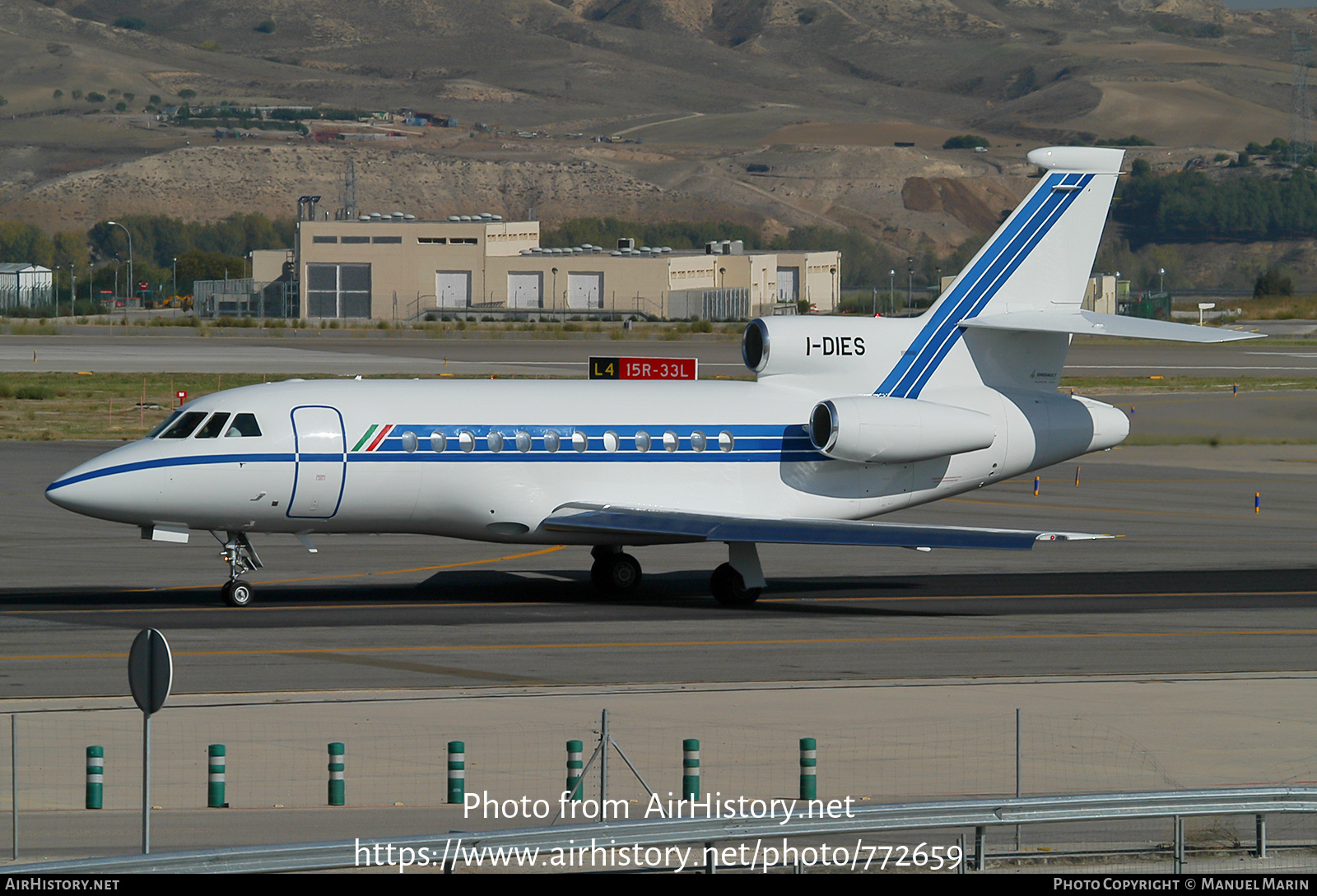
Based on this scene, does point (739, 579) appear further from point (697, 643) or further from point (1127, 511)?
point (1127, 511)

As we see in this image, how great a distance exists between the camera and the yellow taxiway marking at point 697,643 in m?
24.0

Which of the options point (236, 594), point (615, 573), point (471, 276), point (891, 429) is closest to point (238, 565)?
point (236, 594)

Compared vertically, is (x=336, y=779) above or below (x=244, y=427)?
below

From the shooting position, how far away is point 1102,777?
1719cm

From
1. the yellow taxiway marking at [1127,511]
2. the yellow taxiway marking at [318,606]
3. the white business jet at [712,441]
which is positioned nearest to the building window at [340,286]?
the yellow taxiway marking at [1127,511]

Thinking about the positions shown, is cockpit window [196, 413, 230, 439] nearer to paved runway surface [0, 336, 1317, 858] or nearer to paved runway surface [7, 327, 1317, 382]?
paved runway surface [0, 336, 1317, 858]

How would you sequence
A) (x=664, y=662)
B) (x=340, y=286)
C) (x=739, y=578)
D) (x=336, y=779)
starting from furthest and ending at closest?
(x=340, y=286), (x=739, y=578), (x=664, y=662), (x=336, y=779)

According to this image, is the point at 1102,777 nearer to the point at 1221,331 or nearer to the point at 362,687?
the point at 362,687

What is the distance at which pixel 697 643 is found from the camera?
2558cm

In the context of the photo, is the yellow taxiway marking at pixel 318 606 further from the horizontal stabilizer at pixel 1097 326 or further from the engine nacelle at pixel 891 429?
the horizontal stabilizer at pixel 1097 326

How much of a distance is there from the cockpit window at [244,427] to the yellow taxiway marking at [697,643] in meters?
4.92

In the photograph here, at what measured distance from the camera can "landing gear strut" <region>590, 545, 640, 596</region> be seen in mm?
30672

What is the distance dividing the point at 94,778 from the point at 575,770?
438cm
